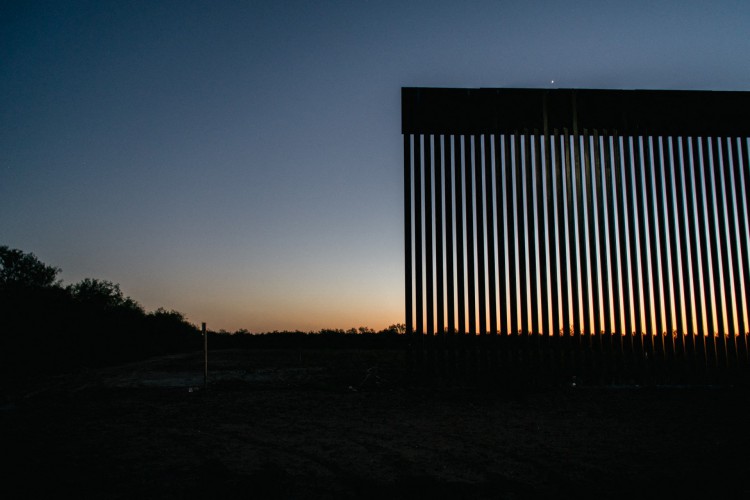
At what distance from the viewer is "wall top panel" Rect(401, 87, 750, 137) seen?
25.5 ft

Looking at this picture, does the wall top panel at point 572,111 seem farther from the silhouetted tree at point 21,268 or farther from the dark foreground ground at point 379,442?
the silhouetted tree at point 21,268

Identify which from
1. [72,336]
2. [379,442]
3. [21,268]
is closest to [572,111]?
[379,442]

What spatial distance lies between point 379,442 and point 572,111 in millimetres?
6400

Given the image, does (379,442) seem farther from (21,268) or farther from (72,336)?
(21,268)

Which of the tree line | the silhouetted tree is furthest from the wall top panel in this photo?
the silhouetted tree

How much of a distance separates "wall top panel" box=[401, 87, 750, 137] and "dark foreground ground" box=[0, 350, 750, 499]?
13.9 feet

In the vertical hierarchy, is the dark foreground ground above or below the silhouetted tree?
below

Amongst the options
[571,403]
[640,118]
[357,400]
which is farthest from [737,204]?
[357,400]

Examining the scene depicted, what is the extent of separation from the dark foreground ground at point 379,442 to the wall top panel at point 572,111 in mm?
4223

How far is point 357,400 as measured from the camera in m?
6.61

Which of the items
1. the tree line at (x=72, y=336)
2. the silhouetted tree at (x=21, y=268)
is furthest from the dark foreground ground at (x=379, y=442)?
the silhouetted tree at (x=21, y=268)

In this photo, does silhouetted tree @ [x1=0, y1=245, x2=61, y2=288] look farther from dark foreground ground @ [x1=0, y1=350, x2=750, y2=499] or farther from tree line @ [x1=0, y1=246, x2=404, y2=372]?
dark foreground ground @ [x1=0, y1=350, x2=750, y2=499]

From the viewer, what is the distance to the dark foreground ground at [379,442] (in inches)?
118

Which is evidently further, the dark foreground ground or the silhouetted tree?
the silhouetted tree
